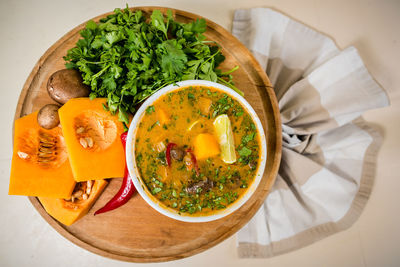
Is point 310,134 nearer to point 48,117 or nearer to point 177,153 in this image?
point 177,153

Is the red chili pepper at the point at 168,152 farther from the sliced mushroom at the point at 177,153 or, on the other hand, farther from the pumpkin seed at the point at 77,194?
the pumpkin seed at the point at 77,194

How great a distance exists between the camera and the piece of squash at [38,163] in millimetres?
1752

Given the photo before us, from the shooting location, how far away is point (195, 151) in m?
1.71

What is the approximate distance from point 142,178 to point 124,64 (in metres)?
0.78

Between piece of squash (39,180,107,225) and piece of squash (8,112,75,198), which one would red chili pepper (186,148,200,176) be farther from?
piece of squash (8,112,75,198)

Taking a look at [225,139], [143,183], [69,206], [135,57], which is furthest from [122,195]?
[135,57]

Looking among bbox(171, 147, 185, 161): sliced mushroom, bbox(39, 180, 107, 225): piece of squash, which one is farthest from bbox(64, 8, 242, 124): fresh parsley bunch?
bbox(39, 180, 107, 225): piece of squash

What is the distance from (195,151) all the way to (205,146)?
0.09m

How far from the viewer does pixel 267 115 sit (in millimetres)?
2100

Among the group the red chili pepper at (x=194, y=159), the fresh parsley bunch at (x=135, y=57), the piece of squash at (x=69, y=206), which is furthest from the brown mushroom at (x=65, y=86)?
the red chili pepper at (x=194, y=159)

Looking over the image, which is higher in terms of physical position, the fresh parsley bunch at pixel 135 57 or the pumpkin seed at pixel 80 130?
the fresh parsley bunch at pixel 135 57

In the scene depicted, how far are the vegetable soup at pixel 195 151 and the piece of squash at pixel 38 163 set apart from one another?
1.94 feet

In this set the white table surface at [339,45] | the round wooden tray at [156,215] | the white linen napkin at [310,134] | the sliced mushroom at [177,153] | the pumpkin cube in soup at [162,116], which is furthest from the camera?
the white table surface at [339,45]

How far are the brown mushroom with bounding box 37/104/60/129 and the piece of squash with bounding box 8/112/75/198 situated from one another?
0.31 feet
